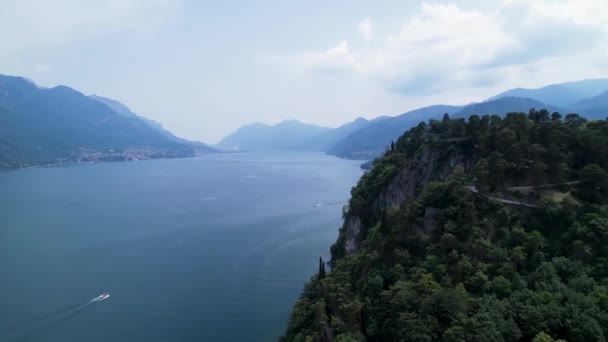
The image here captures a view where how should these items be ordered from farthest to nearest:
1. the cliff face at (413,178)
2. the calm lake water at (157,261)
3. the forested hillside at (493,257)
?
the cliff face at (413,178) < the calm lake water at (157,261) < the forested hillside at (493,257)

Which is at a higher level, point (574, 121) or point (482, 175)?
point (574, 121)

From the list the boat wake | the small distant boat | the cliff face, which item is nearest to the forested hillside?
the cliff face

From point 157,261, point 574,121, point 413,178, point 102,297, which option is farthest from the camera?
point 157,261

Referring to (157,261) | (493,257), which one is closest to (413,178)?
(493,257)

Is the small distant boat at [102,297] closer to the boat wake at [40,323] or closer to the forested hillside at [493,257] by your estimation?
the boat wake at [40,323]

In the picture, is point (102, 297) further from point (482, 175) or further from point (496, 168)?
point (496, 168)

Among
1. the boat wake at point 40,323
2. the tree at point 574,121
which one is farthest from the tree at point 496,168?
the boat wake at point 40,323

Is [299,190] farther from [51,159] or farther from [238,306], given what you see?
[51,159]
